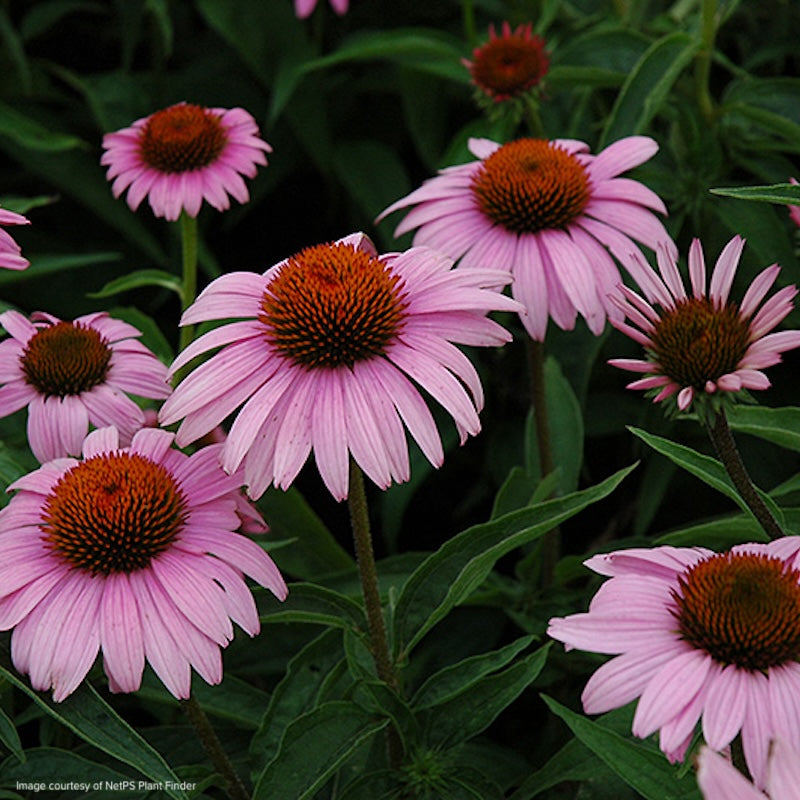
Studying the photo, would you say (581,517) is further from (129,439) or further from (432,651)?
(129,439)

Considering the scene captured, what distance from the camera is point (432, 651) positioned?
1574mm

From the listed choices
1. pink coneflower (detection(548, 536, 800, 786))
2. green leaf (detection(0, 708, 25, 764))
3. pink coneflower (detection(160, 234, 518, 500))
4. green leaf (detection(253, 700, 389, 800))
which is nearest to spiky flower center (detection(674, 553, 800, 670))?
pink coneflower (detection(548, 536, 800, 786))

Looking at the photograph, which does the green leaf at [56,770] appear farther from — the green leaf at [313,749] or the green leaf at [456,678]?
the green leaf at [456,678]

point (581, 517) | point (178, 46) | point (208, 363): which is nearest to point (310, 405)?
point (208, 363)

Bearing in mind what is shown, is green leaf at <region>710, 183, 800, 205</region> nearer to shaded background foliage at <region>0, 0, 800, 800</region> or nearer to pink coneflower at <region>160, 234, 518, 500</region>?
pink coneflower at <region>160, 234, 518, 500</region>

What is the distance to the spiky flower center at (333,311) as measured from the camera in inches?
39.6

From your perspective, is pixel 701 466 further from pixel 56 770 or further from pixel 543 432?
pixel 56 770

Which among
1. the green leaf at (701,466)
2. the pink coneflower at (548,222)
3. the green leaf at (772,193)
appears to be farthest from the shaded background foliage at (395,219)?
the green leaf at (772,193)

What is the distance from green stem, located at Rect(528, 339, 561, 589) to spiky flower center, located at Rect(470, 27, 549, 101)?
1.42 feet

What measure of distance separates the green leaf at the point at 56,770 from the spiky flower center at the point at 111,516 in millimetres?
218

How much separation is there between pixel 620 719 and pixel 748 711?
13.2 inches

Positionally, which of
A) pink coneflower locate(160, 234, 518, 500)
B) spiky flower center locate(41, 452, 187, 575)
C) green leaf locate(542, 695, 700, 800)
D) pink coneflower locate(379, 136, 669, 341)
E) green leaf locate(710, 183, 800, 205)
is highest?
green leaf locate(710, 183, 800, 205)

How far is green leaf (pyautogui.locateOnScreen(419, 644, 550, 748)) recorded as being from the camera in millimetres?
1095

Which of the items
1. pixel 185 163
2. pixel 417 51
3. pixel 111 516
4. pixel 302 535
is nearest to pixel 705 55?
pixel 417 51
